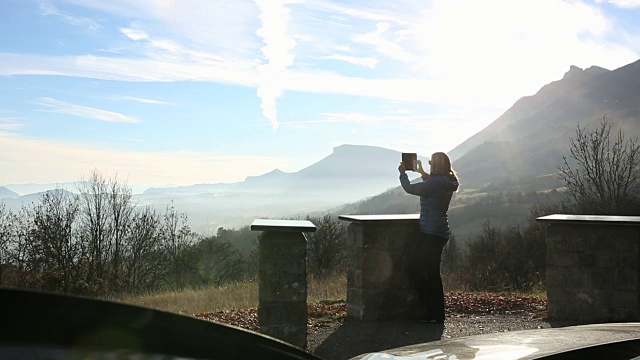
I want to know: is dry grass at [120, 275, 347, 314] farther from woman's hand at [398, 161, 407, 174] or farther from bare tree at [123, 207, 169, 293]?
bare tree at [123, 207, 169, 293]

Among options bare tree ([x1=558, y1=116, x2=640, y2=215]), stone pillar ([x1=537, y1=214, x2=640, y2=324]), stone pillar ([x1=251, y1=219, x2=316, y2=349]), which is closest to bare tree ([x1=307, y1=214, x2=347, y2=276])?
bare tree ([x1=558, y1=116, x2=640, y2=215])

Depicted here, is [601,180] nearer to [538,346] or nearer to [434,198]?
[434,198]

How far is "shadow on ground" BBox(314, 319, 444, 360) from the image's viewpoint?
7117mm

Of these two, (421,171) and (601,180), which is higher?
(601,180)

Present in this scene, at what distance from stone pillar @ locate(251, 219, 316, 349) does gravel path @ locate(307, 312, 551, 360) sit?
53 centimetres

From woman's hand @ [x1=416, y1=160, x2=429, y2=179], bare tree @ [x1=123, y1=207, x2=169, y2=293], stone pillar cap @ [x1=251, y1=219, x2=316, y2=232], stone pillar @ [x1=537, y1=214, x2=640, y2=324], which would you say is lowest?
bare tree @ [x1=123, y1=207, x2=169, y2=293]

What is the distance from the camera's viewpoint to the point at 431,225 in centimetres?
796

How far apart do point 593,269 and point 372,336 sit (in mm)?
3233

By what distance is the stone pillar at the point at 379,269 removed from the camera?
8484 millimetres

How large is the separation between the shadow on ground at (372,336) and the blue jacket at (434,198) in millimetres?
1277

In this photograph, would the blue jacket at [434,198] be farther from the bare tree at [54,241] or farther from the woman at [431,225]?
the bare tree at [54,241]

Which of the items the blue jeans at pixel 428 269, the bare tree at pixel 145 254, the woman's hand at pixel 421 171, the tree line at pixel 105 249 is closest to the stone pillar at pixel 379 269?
the blue jeans at pixel 428 269

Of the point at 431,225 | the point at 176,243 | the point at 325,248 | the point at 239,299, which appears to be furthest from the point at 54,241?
the point at 431,225

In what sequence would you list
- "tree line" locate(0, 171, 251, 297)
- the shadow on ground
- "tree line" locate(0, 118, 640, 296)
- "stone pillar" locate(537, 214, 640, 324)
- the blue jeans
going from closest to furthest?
the shadow on ground
the blue jeans
"stone pillar" locate(537, 214, 640, 324)
"tree line" locate(0, 118, 640, 296)
"tree line" locate(0, 171, 251, 297)
